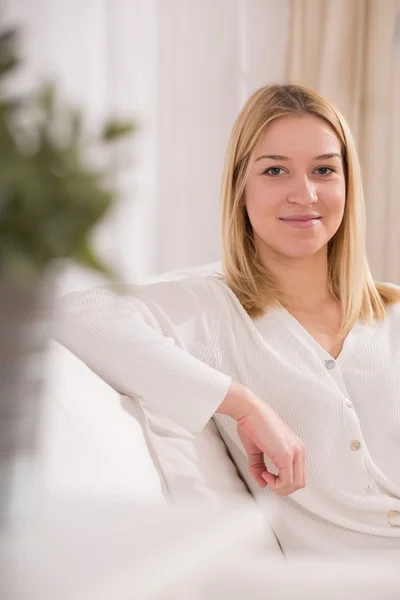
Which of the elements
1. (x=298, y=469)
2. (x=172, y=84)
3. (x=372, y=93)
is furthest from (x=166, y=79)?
(x=298, y=469)

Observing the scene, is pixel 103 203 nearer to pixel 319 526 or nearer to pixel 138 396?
pixel 138 396

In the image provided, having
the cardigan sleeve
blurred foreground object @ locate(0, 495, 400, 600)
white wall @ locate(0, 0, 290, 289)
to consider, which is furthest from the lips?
blurred foreground object @ locate(0, 495, 400, 600)

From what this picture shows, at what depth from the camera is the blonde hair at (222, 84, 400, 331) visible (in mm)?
1752

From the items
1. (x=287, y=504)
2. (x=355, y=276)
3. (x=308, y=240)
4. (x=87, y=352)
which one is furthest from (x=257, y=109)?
(x=287, y=504)

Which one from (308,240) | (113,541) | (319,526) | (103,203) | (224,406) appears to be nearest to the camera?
(103,203)

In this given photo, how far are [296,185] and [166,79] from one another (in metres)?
1.34

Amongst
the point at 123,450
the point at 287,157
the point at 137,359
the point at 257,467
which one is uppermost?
the point at 287,157

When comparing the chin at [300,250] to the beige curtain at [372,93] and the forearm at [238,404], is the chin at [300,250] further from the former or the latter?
the beige curtain at [372,93]

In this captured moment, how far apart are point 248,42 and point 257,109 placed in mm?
1454

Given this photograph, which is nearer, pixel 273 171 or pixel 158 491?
pixel 158 491

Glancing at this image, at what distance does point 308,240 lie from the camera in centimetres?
174

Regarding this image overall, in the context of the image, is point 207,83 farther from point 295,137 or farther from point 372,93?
point 295,137

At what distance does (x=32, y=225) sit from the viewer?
0.44m

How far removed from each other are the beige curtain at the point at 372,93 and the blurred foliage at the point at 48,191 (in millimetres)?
2634
